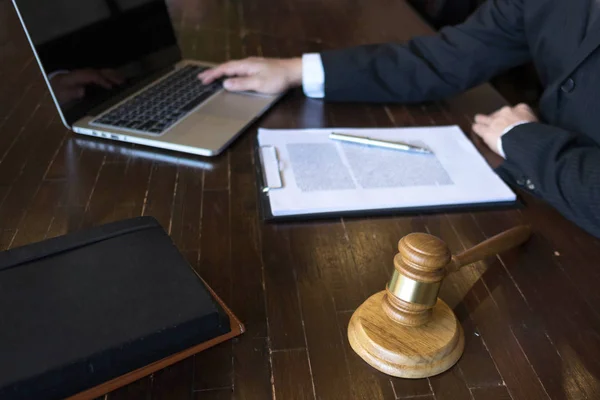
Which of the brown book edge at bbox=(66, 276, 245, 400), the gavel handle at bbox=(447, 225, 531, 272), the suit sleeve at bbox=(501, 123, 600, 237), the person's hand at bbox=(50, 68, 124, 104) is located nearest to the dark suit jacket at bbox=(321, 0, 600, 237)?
the suit sleeve at bbox=(501, 123, 600, 237)

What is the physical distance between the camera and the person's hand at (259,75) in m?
1.09

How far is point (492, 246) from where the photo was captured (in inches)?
26.8

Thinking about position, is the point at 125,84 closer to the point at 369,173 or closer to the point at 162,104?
the point at 162,104

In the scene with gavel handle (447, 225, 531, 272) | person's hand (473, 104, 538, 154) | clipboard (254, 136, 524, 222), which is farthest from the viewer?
person's hand (473, 104, 538, 154)

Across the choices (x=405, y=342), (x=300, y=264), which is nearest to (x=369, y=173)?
(x=300, y=264)

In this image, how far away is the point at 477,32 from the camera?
1.17 meters

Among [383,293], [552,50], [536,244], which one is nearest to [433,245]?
[383,293]

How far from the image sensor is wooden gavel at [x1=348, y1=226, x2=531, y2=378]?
543 millimetres

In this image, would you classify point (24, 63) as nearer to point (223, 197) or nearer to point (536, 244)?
point (223, 197)

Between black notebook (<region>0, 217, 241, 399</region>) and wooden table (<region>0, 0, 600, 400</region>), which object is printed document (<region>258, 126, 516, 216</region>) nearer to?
wooden table (<region>0, 0, 600, 400</region>)

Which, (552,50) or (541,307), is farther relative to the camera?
(552,50)

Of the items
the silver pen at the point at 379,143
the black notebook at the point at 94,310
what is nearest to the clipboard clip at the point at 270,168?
the silver pen at the point at 379,143

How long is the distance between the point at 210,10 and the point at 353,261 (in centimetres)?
116

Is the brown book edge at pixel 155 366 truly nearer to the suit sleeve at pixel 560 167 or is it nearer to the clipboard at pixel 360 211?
the clipboard at pixel 360 211
